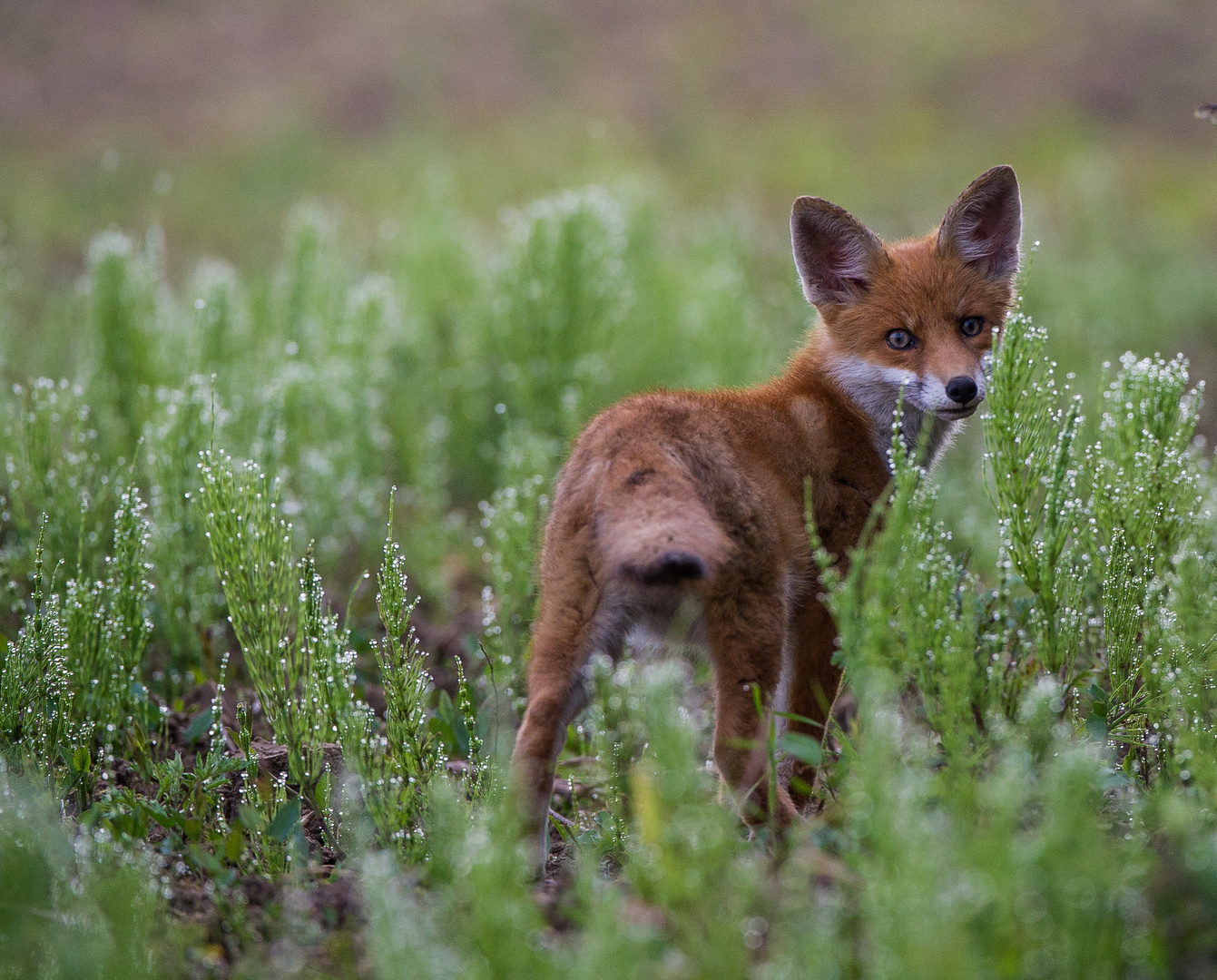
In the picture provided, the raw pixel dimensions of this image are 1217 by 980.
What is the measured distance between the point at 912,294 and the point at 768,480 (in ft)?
3.53

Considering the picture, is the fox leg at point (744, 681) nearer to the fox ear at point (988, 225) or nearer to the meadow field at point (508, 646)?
the meadow field at point (508, 646)

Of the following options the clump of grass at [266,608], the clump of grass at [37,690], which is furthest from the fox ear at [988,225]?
the clump of grass at [37,690]

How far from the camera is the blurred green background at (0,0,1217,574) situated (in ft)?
41.9

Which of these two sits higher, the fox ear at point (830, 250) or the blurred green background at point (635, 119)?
the blurred green background at point (635, 119)

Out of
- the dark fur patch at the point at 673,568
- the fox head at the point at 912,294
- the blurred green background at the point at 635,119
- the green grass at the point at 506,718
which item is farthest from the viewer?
the blurred green background at the point at 635,119

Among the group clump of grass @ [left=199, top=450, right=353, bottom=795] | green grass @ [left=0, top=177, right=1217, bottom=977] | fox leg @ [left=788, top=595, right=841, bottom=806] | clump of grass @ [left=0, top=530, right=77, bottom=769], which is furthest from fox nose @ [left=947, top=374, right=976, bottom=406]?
clump of grass @ [left=0, top=530, right=77, bottom=769]

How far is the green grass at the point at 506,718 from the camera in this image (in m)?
1.92

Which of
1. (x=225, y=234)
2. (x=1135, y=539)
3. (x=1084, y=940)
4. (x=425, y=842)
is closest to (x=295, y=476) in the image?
(x=425, y=842)

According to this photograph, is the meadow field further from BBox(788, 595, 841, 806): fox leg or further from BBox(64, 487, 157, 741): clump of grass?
BBox(788, 595, 841, 806): fox leg

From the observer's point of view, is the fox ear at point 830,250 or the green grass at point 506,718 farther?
the fox ear at point 830,250

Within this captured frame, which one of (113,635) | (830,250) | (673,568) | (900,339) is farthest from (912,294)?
(113,635)

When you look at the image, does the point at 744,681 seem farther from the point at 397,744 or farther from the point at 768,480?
the point at 397,744

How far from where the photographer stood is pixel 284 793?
10.5 feet

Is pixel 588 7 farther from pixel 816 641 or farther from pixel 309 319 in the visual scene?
pixel 816 641
